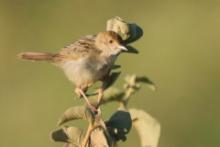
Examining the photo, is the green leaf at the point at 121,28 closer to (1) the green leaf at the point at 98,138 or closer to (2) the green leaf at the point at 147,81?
(2) the green leaf at the point at 147,81

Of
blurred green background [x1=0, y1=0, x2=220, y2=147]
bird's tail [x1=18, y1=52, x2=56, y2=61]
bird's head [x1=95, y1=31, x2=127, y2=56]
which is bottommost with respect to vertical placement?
blurred green background [x1=0, y1=0, x2=220, y2=147]

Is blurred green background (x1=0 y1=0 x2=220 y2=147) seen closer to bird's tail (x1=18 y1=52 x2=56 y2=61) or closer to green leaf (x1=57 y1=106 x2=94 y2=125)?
bird's tail (x1=18 y1=52 x2=56 y2=61)

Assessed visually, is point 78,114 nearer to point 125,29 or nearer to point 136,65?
point 125,29

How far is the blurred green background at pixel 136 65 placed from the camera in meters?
7.58

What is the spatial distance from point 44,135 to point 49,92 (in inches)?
36.8

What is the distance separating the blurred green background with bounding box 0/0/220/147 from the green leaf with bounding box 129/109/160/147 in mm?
3669

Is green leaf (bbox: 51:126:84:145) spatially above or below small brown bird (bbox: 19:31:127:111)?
above

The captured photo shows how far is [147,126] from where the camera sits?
2984 millimetres

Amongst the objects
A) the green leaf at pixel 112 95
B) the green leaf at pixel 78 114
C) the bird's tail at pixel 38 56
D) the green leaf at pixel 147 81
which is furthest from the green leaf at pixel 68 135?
Result: the bird's tail at pixel 38 56

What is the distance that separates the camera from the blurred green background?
24.9 feet

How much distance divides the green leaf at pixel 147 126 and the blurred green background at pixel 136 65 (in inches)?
144

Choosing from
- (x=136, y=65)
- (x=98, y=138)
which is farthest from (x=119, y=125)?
(x=136, y=65)

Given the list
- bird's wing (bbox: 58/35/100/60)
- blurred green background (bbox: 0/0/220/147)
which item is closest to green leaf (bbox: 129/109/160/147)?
bird's wing (bbox: 58/35/100/60)

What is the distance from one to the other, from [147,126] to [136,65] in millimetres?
5997
